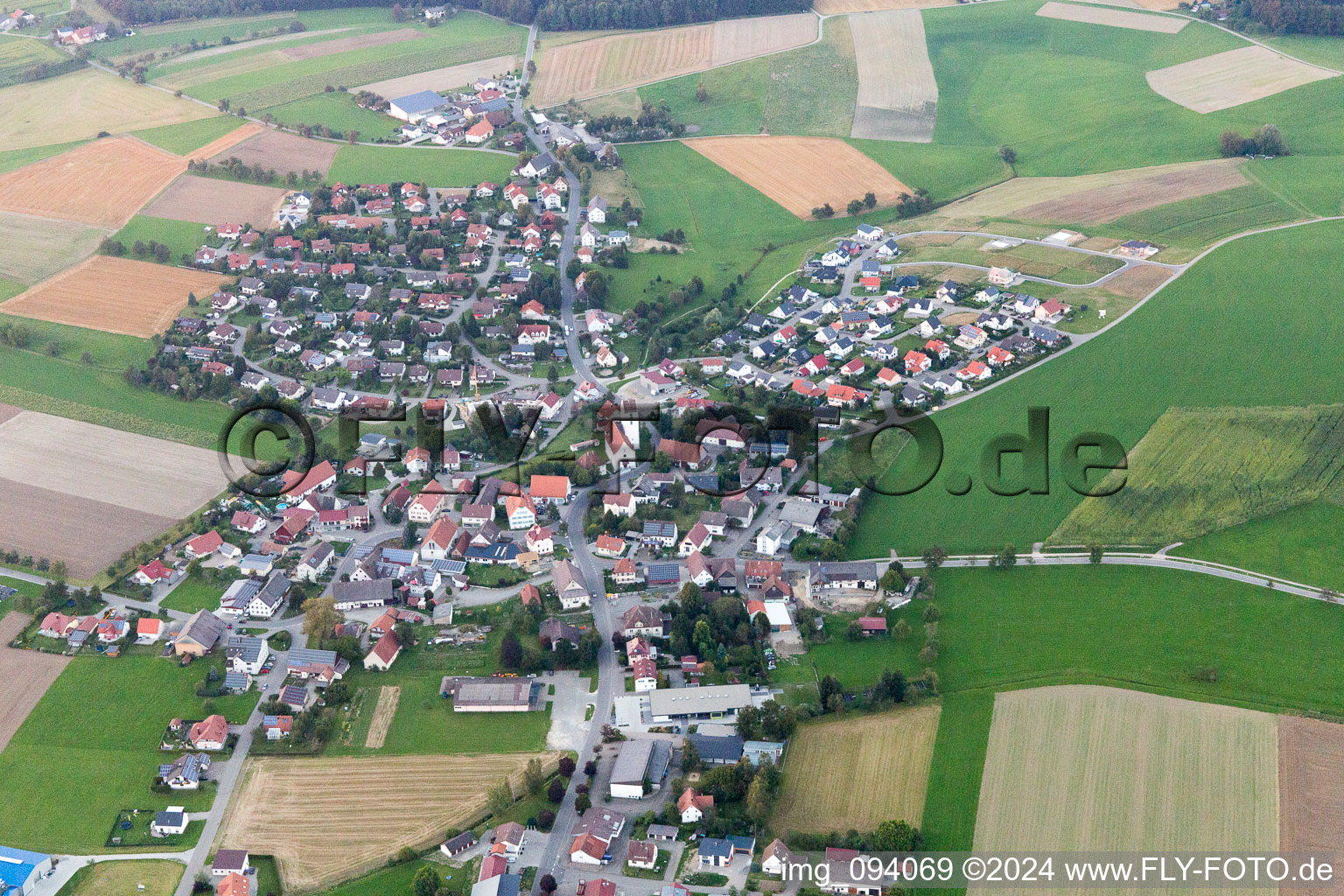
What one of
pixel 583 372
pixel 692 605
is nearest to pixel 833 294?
pixel 583 372

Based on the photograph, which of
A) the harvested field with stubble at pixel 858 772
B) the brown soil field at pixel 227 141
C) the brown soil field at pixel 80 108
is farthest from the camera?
the brown soil field at pixel 80 108

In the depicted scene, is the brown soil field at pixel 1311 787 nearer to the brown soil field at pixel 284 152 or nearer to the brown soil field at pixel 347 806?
the brown soil field at pixel 347 806

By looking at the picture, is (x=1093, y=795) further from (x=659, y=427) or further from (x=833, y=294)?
(x=833, y=294)

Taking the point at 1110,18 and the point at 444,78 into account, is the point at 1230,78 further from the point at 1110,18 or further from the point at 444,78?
the point at 444,78

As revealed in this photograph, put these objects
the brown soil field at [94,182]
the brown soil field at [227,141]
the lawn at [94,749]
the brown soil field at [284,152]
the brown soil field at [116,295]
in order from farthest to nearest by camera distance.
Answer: the brown soil field at [227,141]
the brown soil field at [284,152]
the brown soil field at [94,182]
the brown soil field at [116,295]
the lawn at [94,749]

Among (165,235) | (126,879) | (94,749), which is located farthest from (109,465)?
(165,235)

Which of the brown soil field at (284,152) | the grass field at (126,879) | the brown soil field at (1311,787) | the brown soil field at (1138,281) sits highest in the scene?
the brown soil field at (284,152)

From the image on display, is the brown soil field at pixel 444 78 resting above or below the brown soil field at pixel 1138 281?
above

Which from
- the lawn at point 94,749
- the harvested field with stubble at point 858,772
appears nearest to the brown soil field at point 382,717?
the lawn at point 94,749
